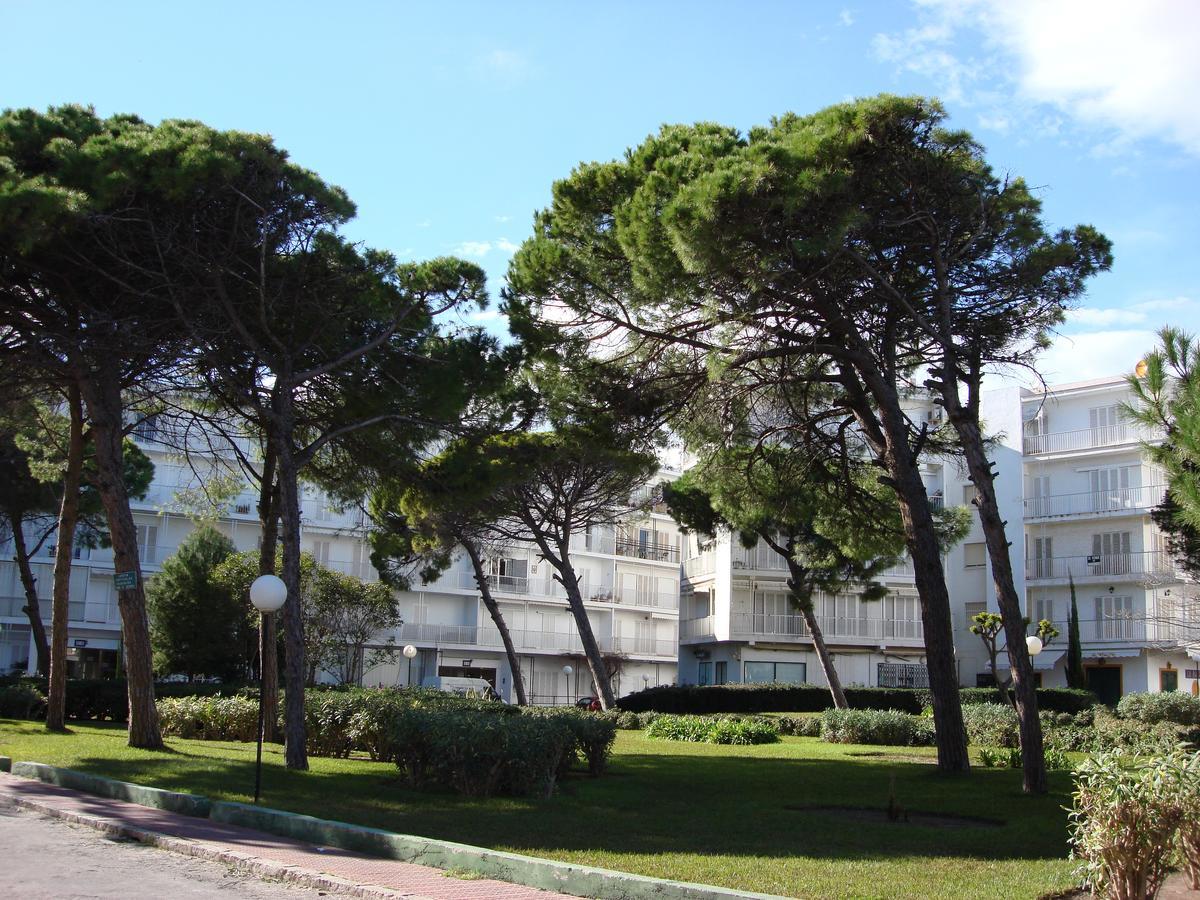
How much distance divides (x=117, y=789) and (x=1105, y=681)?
43.2 metres

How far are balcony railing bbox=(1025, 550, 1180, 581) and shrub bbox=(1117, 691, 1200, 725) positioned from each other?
14.2 meters

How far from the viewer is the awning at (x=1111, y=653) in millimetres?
45812

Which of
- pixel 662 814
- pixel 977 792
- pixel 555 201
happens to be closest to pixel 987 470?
pixel 977 792

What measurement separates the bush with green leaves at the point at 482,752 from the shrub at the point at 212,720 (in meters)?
7.34

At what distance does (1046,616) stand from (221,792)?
42736 millimetres

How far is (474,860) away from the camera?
9.13 metres

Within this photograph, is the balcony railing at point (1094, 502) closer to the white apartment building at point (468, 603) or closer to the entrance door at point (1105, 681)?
the entrance door at point (1105, 681)

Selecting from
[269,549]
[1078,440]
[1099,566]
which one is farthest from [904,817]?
[1078,440]

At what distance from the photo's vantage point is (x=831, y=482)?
2050 cm

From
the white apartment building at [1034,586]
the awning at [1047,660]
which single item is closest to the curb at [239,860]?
the white apartment building at [1034,586]

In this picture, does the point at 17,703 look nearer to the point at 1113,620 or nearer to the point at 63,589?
the point at 63,589

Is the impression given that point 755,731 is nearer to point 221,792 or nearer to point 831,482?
point 831,482

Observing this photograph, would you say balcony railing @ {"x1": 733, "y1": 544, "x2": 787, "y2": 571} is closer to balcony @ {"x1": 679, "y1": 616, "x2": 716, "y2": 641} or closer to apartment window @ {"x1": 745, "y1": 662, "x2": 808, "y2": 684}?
balcony @ {"x1": 679, "y1": 616, "x2": 716, "y2": 641}

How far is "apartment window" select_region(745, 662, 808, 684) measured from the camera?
177 feet
